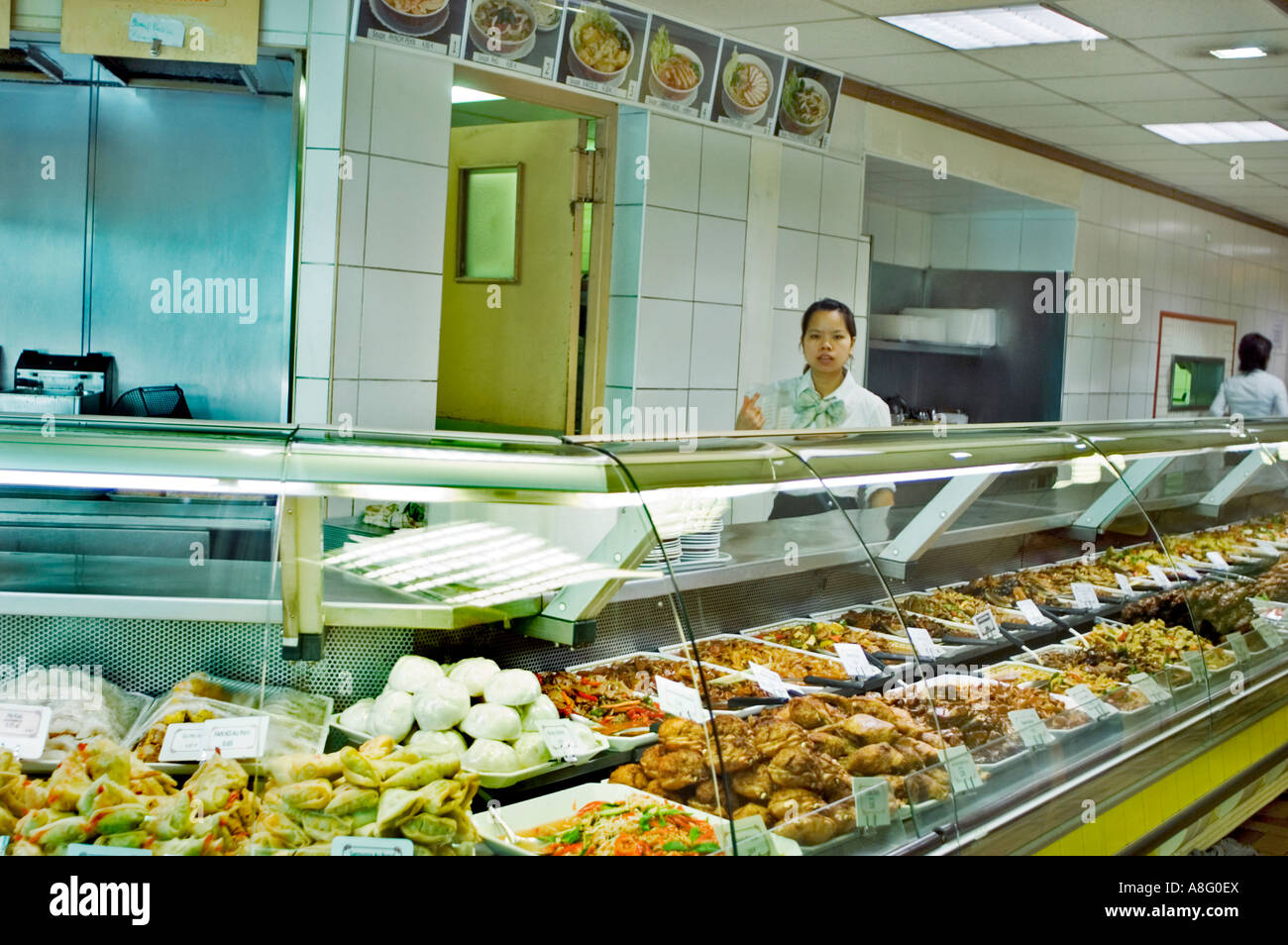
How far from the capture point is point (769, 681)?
7.93 ft

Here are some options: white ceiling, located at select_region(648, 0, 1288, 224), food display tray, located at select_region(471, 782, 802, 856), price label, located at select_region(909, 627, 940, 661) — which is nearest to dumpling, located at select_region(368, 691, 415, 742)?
food display tray, located at select_region(471, 782, 802, 856)

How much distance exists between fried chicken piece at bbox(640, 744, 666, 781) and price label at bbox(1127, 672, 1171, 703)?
4.08ft

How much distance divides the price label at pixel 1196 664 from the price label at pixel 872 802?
1.25 m

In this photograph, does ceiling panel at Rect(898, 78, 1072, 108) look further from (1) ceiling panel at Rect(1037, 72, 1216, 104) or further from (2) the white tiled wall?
(2) the white tiled wall

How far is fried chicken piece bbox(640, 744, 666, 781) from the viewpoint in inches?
81.1

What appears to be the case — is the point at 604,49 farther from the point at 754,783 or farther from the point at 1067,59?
the point at 754,783

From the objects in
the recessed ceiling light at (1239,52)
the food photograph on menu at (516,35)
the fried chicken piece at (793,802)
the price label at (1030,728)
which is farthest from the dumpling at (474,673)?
the recessed ceiling light at (1239,52)

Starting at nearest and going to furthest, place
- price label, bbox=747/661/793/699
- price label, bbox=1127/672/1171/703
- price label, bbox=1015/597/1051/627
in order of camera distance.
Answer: price label, bbox=747/661/793/699, price label, bbox=1127/672/1171/703, price label, bbox=1015/597/1051/627

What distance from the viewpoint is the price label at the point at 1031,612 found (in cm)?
303
